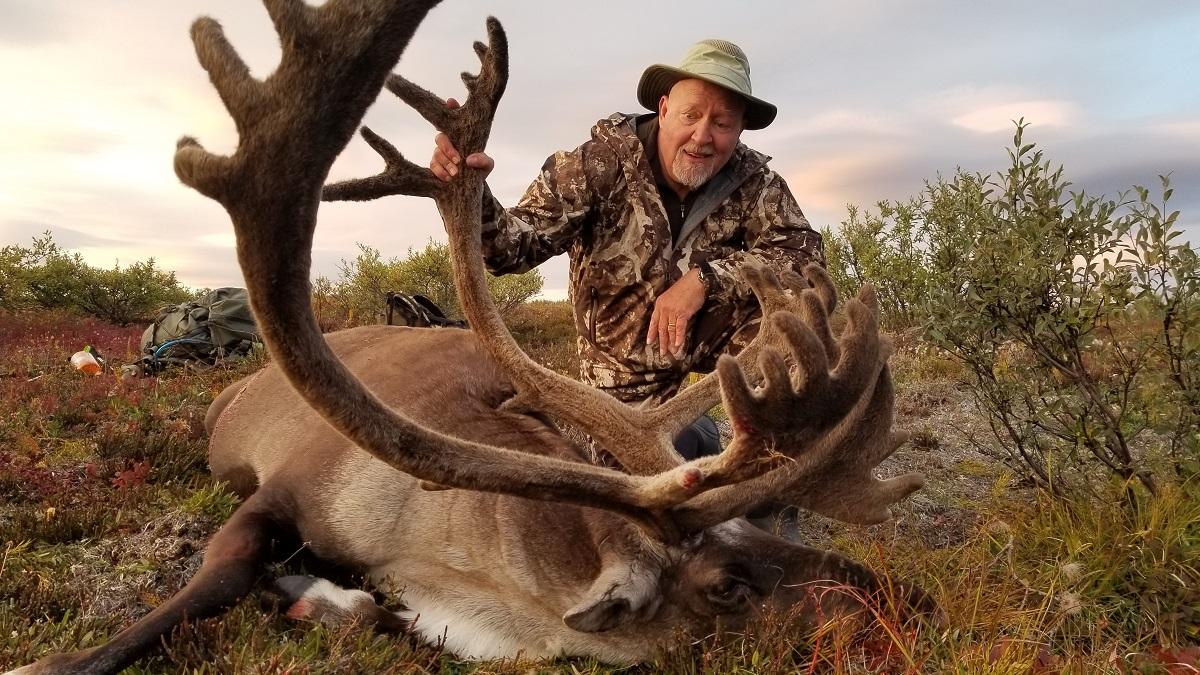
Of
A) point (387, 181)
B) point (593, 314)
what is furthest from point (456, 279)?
point (593, 314)

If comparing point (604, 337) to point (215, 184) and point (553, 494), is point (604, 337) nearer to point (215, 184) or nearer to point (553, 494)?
point (553, 494)

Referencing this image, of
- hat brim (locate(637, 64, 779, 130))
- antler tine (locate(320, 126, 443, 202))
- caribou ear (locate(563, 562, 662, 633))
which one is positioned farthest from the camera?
hat brim (locate(637, 64, 779, 130))

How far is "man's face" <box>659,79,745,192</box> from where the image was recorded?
5250 millimetres

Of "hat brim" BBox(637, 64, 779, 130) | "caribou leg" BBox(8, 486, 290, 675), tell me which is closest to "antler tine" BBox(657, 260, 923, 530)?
"caribou leg" BBox(8, 486, 290, 675)

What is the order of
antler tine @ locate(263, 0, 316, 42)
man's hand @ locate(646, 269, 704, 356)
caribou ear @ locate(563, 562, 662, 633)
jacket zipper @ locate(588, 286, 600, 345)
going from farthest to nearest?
jacket zipper @ locate(588, 286, 600, 345), man's hand @ locate(646, 269, 704, 356), caribou ear @ locate(563, 562, 662, 633), antler tine @ locate(263, 0, 316, 42)

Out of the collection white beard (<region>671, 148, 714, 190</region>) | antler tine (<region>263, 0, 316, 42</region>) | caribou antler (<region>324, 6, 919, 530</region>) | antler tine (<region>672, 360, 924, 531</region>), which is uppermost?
white beard (<region>671, 148, 714, 190</region>)

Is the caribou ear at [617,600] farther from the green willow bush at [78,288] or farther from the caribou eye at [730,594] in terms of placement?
the green willow bush at [78,288]

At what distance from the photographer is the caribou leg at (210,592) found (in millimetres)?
2438

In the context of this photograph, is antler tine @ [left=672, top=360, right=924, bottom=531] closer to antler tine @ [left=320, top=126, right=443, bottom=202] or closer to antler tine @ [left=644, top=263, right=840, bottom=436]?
antler tine @ [left=644, top=263, right=840, bottom=436]

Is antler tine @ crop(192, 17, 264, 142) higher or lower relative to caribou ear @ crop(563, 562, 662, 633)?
higher

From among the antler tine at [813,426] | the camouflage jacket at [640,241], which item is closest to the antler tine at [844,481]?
the antler tine at [813,426]

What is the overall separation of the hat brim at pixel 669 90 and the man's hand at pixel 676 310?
1.30 meters

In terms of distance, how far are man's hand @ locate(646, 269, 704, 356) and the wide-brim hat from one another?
1279 mm

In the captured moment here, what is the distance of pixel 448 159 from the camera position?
3.89 m
